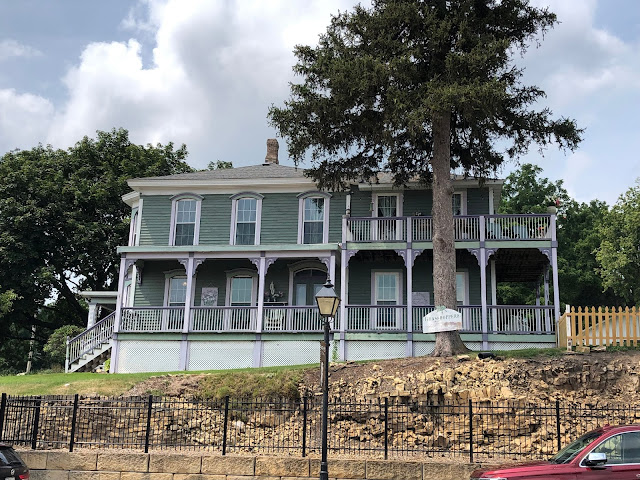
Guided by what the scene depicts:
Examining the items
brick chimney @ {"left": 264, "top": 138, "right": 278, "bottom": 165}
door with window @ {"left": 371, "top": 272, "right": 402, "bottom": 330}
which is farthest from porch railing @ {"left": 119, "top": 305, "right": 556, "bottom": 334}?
brick chimney @ {"left": 264, "top": 138, "right": 278, "bottom": 165}

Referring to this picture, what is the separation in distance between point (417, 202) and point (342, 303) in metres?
5.75

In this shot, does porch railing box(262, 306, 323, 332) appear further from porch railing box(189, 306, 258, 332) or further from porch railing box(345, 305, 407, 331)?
porch railing box(345, 305, 407, 331)

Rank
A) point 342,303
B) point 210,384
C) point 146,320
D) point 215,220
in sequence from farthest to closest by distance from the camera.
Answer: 1. point 215,220
2. point 146,320
3. point 342,303
4. point 210,384

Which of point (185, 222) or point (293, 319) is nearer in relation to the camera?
point (293, 319)

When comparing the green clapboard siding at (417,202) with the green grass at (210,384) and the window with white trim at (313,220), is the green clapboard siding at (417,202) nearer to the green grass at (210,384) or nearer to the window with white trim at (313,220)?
the window with white trim at (313,220)

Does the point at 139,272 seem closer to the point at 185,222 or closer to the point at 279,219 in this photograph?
the point at 185,222

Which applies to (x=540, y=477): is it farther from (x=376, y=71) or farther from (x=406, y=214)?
(x=406, y=214)

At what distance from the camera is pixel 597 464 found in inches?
384

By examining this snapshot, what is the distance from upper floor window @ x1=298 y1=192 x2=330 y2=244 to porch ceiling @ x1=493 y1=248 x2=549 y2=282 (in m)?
6.79

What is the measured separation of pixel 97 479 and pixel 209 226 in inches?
597

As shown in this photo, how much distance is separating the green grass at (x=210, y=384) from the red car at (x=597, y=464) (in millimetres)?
9939

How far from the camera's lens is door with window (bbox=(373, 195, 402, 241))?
2575cm

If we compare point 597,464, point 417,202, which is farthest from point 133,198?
point 597,464

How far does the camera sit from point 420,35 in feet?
73.6
